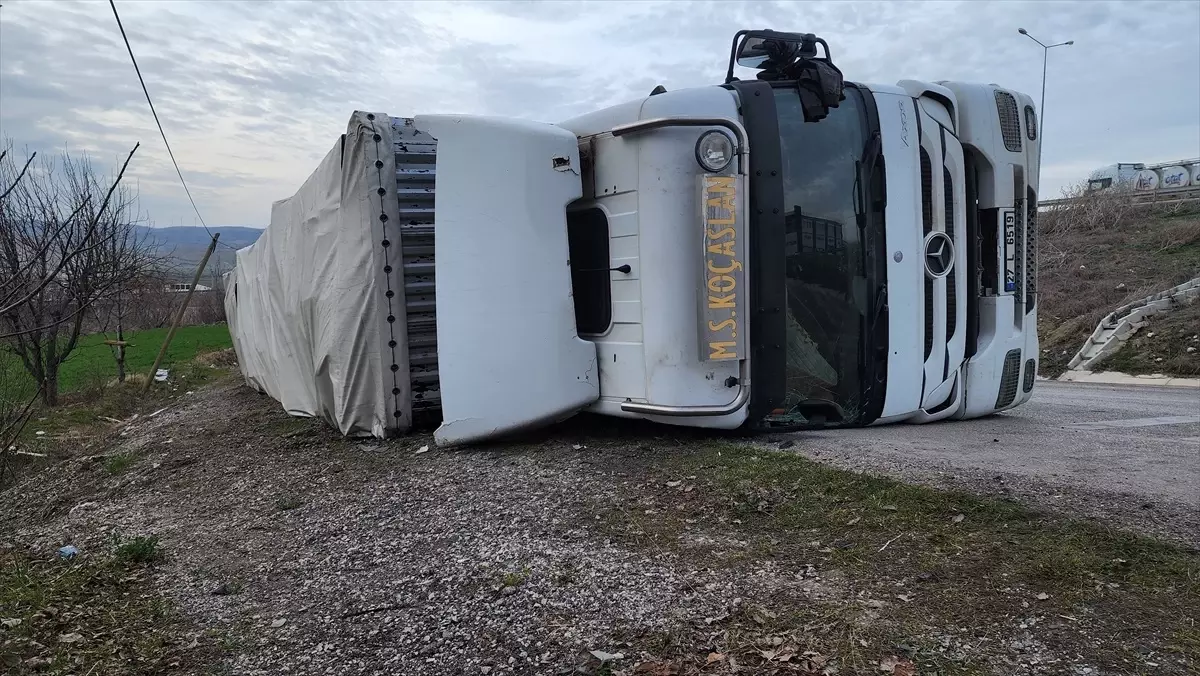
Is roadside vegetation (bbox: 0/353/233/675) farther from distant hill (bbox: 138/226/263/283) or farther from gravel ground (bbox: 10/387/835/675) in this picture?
distant hill (bbox: 138/226/263/283)

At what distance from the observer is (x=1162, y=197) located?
2183 centimetres

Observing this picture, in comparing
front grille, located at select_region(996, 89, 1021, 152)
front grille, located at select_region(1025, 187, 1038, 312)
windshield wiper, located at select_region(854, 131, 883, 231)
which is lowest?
front grille, located at select_region(1025, 187, 1038, 312)

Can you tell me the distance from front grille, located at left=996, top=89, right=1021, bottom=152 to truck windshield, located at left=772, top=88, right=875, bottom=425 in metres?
1.15

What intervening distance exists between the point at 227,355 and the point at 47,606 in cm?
1834

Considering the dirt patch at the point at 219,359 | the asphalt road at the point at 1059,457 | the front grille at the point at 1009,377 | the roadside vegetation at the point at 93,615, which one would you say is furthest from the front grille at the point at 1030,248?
the dirt patch at the point at 219,359

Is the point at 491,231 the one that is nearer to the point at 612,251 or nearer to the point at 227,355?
the point at 612,251

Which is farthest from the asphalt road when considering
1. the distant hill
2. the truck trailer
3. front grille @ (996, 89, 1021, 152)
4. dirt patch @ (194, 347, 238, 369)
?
dirt patch @ (194, 347, 238, 369)

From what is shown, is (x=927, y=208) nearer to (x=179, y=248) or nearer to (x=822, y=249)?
(x=822, y=249)

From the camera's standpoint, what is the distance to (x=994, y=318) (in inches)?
187

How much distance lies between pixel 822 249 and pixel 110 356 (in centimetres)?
2162

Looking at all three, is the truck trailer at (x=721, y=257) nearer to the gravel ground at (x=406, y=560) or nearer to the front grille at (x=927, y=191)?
the front grille at (x=927, y=191)

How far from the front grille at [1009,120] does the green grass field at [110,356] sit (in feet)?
29.1

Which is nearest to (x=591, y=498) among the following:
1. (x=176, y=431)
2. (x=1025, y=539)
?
(x=1025, y=539)

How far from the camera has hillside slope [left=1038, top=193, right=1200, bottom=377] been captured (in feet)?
38.0
